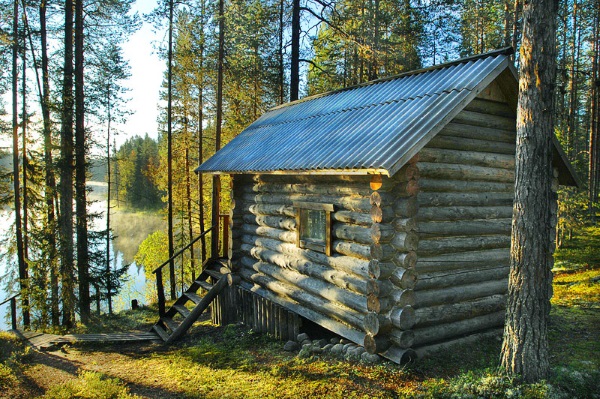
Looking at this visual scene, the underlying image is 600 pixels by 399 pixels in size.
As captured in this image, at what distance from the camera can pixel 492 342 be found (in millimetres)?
7930

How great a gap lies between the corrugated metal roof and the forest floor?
10.5 ft

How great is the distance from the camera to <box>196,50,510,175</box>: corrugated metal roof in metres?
6.66

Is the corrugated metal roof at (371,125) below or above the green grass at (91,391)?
above

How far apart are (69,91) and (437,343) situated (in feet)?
46.3

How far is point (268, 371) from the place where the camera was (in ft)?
24.5

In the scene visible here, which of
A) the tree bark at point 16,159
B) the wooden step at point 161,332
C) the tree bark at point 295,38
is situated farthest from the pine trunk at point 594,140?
the tree bark at point 16,159

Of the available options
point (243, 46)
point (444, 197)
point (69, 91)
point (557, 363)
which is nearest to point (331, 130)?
point (444, 197)

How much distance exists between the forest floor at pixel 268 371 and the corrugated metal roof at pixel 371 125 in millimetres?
3195

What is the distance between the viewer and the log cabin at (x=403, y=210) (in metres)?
6.90

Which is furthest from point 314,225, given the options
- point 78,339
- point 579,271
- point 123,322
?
point 579,271

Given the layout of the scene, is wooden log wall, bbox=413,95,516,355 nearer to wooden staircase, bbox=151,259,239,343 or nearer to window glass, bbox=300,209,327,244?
window glass, bbox=300,209,327,244

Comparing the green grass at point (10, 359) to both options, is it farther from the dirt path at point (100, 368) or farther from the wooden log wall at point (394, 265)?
the wooden log wall at point (394, 265)

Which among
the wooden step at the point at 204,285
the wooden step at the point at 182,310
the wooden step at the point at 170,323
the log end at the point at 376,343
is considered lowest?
the wooden step at the point at 170,323

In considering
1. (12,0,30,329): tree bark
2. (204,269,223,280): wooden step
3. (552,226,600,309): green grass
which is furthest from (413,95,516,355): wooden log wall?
(12,0,30,329): tree bark
